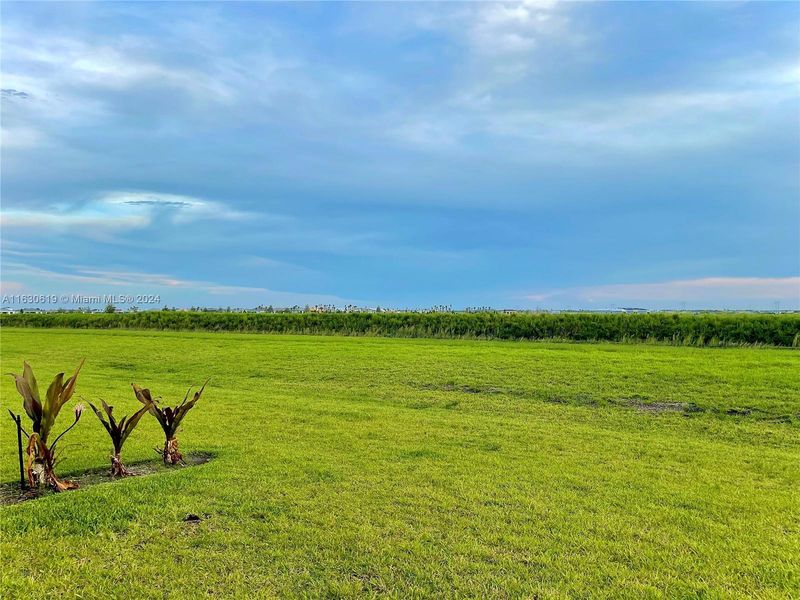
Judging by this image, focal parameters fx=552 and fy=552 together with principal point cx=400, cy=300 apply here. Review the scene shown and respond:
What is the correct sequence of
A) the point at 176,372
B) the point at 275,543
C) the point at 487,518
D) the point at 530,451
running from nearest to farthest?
the point at 275,543, the point at 487,518, the point at 530,451, the point at 176,372

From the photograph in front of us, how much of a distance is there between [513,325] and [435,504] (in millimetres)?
26610

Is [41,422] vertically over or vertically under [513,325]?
under

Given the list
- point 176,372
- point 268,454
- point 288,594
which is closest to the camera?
point 288,594

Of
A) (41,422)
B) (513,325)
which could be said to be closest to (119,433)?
(41,422)

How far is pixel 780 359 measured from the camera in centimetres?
1552

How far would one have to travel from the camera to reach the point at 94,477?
578 cm

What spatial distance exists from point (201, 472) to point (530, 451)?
4.05 m

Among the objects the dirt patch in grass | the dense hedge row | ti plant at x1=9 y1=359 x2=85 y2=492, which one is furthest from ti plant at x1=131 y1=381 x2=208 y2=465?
the dense hedge row

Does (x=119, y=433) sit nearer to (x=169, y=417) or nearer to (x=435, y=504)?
(x=169, y=417)

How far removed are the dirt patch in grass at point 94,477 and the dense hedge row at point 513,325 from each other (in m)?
23.6

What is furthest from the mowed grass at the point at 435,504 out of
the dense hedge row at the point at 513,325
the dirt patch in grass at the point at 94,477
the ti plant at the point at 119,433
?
the dense hedge row at the point at 513,325

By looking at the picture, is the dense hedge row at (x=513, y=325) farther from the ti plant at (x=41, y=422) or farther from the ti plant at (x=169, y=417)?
the ti plant at (x=41, y=422)

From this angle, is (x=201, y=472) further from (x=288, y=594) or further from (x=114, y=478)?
(x=288, y=594)

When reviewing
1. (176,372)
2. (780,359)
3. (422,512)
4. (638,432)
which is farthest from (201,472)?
(780,359)
